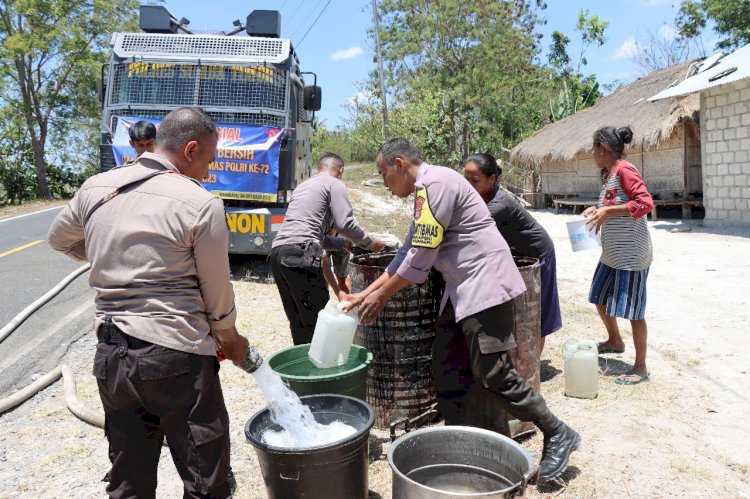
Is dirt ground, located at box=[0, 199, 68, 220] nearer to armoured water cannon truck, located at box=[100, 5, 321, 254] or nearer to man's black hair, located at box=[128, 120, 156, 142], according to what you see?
armoured water cannon truck, located at box=[100, 5, 321, 254]

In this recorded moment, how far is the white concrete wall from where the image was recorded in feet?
41.1

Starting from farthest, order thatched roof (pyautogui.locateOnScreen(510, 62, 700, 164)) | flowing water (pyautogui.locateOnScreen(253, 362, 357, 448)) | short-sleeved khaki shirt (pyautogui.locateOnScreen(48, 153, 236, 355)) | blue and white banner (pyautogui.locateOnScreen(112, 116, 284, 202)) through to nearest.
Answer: thatched roof (pyautogui.locateOnScreen(510, 62, 700, 164))
blue and white banner (pyautogui.locateOnScreen(112, 116, 284, 202))
flowing water (pyautogui.locateOnScreen(253, 362, 357, 448))
short-sleeved khaki shirt (pyautogui.locateOnScreen(48, 153, 236, 355))

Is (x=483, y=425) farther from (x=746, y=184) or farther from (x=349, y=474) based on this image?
(x=746, y=184)

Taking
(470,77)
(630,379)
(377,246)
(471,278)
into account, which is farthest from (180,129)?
(470,77)

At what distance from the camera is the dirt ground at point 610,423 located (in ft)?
10.1

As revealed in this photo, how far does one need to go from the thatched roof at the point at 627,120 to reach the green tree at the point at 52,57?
61.3 feet

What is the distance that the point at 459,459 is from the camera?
105 inches

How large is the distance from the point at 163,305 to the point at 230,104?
5.97 meters

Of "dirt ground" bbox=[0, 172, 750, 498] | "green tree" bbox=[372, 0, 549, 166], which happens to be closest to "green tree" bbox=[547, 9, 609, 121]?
"green tree" bbox=[372, 0, 549, 166]

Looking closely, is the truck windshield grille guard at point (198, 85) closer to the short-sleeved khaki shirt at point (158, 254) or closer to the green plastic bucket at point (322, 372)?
the green plastic bucket at point (322, 372)

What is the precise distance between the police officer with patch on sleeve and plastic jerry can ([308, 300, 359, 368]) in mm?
89

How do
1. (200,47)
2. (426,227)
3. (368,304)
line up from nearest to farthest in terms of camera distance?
(426,227) < (368,304) < (200,47)

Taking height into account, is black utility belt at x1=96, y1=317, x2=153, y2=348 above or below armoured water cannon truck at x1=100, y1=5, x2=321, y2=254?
below

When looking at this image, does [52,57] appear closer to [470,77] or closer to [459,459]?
[470,77]
